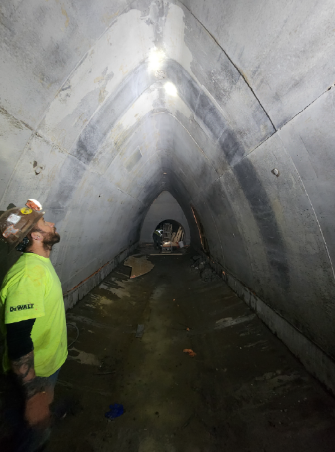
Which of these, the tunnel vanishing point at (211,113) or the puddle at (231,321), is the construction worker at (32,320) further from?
the puddle at (231,321)

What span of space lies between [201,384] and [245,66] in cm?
431

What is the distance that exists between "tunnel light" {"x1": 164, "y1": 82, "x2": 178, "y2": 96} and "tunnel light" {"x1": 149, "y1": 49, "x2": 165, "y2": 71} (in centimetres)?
38

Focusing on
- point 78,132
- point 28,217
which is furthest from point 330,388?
point 78,132

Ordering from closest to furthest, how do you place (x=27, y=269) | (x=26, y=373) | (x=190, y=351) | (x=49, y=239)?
1. (x=26, y=373)
2. (x=27, y=269)
3. (x=49, y=239)
4. (x=190, y=351)

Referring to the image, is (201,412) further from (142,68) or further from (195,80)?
(142,68)

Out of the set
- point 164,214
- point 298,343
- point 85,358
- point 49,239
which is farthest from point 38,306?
point 164,214

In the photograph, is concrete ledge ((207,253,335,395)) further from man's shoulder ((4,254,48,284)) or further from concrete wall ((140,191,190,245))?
concrete wall ((140,191,190,245))

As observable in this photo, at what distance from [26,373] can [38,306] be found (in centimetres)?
53

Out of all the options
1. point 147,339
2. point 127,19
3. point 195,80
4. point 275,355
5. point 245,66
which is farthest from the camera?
point 147,339

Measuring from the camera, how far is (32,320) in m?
1.89

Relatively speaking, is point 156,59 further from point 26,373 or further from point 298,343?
point 298,343

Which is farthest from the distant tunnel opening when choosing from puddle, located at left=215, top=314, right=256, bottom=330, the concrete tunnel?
the concrete tunnel

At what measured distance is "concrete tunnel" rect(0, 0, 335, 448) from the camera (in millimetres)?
1809

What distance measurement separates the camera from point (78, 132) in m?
3.14
